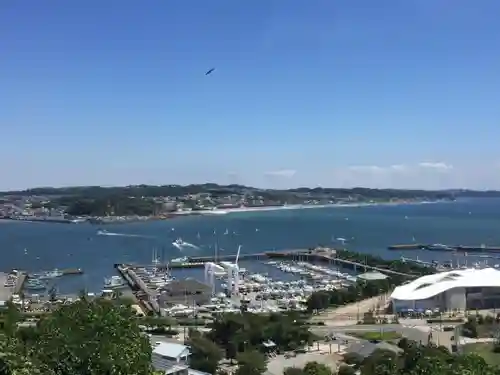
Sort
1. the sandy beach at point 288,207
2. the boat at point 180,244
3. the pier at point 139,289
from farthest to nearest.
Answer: the sandy beach at point 288,207 → the boat at point 180,244 → the pier at point 139,289

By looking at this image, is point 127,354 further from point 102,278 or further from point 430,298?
point 102,278

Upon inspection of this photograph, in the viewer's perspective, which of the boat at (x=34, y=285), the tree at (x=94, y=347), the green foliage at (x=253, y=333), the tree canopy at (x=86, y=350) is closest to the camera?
the tree canopy at (x=86, y=350)

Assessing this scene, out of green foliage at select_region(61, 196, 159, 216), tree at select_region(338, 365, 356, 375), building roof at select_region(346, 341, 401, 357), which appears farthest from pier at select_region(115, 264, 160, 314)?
green foliage at select_region(61, 196, 159, 216)

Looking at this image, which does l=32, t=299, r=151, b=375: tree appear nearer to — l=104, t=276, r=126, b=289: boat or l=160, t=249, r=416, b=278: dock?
l=104, t=276, r=126, b=289: boat

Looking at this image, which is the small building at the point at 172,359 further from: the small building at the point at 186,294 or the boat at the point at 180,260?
the boat at the point at 180,260

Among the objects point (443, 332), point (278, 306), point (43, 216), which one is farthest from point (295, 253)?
point (43, 216)

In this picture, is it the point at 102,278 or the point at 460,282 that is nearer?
the point at 460,282

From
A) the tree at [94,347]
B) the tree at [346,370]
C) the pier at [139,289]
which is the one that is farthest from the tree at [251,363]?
the pier at [139,289]
